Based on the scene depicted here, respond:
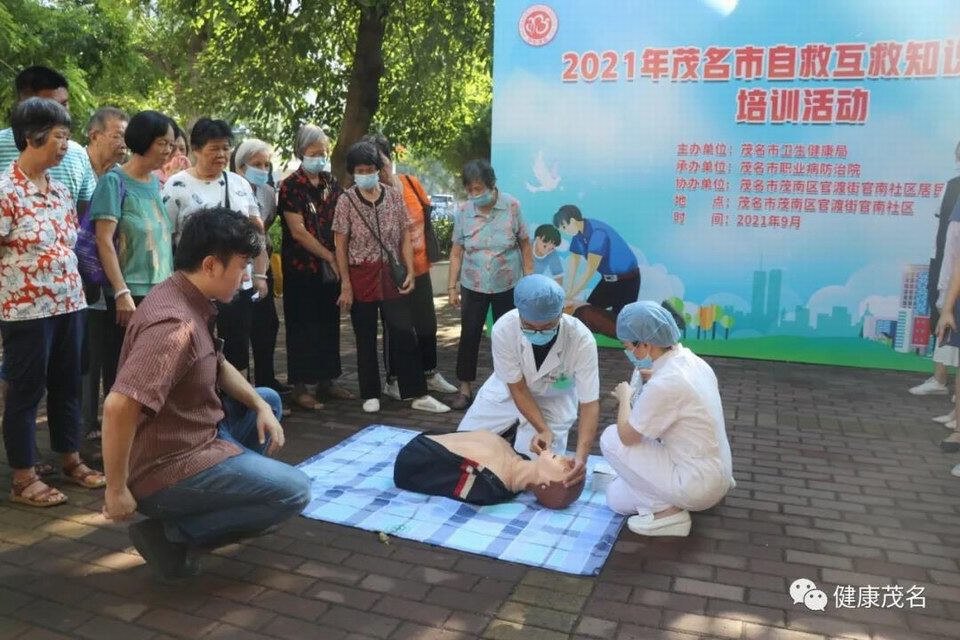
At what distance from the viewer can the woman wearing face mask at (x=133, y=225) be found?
3.71 metres

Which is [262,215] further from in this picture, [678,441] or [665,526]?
[665,526]

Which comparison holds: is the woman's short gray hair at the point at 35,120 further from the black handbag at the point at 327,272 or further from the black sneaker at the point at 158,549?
the black handbag at the point at 327,272

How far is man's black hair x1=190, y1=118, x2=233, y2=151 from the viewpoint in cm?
416

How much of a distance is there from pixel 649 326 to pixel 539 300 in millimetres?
515

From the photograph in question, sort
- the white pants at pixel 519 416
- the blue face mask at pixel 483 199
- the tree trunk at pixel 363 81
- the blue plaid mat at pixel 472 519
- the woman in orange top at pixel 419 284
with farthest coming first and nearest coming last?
the tree trunk at pixel 363 81
the woman in orange top at pixel 419 284
the blue face mask at pixel 483 199
the white pants at pixel 519 416
the blue plaid mat at pixel 472 519

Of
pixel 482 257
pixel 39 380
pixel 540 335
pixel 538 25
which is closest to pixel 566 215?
pixel 538 25

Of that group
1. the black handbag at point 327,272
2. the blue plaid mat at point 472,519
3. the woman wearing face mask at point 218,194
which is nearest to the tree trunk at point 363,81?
the black handbag at point 327,272

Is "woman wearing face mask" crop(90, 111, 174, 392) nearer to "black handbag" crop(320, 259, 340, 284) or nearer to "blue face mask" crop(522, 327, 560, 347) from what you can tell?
"black handbag" crop(320, 259, 340, 284)

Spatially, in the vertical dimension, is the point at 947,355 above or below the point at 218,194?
below

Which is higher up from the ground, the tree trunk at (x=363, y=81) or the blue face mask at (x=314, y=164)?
the tree trunk at (x=363, y=81)

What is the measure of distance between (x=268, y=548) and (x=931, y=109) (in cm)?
576

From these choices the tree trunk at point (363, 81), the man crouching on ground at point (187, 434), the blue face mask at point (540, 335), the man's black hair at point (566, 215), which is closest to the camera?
the man crouching on ground at point (187, 434)

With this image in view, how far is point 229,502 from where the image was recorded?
9.06 feet

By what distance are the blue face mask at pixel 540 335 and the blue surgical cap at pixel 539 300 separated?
0.10 metres
